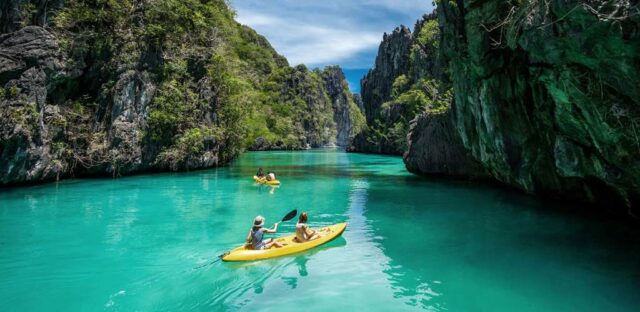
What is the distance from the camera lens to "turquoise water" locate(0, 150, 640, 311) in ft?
25.8

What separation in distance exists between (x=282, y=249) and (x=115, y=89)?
2298 cm

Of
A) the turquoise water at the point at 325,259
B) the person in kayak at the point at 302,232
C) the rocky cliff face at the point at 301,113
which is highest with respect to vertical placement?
the rocky cliff face at the point at 301,113

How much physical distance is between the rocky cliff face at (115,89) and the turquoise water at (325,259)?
6.04m

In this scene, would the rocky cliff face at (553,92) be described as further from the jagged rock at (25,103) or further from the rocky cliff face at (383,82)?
the rocky cliff face at (383,82)

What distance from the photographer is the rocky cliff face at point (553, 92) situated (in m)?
8.86

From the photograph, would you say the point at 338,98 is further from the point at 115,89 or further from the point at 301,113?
the point at 115,89

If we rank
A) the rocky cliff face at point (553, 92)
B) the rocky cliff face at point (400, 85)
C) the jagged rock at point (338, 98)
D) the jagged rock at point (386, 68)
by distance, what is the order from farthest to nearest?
the jagged rock at point (338, 98) → the jagged rock at point (386, 68) → the rocky cliff face at point (400, 85) → the rocky cliff face at point (553, 92)

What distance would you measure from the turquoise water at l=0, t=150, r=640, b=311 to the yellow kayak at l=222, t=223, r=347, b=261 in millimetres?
235

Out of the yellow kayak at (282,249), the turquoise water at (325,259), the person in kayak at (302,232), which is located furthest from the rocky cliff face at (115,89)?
the person in kayak at (302,232)

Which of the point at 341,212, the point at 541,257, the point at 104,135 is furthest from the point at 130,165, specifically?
the point at 541,257

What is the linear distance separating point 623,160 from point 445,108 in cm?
1968

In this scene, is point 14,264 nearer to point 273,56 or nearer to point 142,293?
point 142,293

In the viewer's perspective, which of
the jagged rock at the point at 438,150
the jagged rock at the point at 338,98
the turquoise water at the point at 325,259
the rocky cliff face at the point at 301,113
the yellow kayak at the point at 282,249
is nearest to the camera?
the turquoise water at the point at 325,259

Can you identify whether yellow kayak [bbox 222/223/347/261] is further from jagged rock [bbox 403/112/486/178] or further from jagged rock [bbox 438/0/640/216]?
jagged rock [bbox 403/112/486/178]
